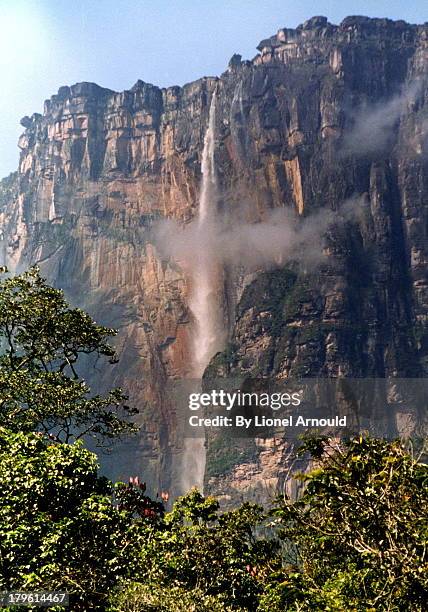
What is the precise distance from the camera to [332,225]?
498 ft

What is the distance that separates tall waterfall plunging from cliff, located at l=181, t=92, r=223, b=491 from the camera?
155 m

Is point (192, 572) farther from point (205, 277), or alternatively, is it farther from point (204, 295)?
point (205, 277)

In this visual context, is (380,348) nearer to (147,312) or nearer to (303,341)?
(303,341)

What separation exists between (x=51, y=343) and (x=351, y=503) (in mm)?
17037

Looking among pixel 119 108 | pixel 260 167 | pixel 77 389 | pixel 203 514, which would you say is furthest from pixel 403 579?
pixel 119 108

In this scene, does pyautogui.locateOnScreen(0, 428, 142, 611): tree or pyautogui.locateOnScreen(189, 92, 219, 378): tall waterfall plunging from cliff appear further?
pyautogui.locateOnScreen(189, 92, 219, 378): tall waterfall plunging from cliff

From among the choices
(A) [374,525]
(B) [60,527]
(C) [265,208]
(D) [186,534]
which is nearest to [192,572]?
(D) [186,534]

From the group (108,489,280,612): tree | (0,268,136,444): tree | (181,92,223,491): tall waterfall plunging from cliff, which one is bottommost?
(108,489,280,612): tree

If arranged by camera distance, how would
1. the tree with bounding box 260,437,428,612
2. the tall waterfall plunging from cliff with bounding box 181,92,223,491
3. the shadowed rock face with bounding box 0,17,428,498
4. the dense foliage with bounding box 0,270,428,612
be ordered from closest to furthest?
the tree with bounding box 260,437,428,612 < the dense foliage with bounding box 0,270,428,612 < the shadowed rock face with bounding box 0,17,428,498 < the tall waterfall plunging from cliff with bounding box 181,92,223,491

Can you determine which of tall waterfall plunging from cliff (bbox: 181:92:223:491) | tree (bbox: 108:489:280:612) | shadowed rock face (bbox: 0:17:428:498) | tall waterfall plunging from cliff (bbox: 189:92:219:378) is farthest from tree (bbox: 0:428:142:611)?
tall waterfall plunging from cliff (bbox: 189:92:219:378)

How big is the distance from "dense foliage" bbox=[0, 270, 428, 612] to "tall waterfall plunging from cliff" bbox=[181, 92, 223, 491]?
129 metres

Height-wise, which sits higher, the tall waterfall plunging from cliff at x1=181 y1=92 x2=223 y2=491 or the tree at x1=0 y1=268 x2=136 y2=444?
the tall waterfall plunging from cliff at x1=181 y1=92 x2=223 y2=491

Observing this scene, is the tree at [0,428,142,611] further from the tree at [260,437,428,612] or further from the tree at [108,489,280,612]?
the tree at [260,437,428,612]

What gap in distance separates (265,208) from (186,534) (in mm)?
142046
